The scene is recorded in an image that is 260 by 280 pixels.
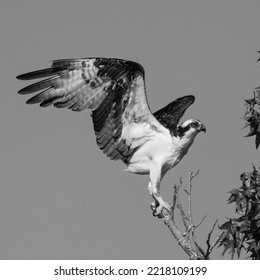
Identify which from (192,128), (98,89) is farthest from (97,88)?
(192,128)

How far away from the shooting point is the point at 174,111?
11383 mm

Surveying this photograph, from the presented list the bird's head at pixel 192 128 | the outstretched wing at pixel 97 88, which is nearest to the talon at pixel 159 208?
the bird's head at pixel 192 128

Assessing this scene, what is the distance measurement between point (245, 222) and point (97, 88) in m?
3.61

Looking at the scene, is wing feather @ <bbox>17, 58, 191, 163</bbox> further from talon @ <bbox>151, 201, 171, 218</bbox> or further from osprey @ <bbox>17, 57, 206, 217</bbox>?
talon @ <bbox>151, 201, 171, 218</bbox>

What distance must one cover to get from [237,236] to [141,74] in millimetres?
3451

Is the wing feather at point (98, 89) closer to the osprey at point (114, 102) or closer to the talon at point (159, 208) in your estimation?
the osprey at point (114, 102)

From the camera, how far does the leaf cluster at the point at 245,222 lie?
689 centimetres

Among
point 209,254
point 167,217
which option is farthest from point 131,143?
point 209,254

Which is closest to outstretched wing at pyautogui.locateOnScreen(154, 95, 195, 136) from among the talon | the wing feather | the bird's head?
the bird's head

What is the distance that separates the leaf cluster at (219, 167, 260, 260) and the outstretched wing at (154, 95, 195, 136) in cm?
376

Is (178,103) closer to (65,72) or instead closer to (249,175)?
(65,72)

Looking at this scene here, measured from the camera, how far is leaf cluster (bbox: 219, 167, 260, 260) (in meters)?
6.89

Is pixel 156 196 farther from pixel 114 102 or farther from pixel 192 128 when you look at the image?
pixel 114 102

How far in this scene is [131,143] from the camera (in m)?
10.2
